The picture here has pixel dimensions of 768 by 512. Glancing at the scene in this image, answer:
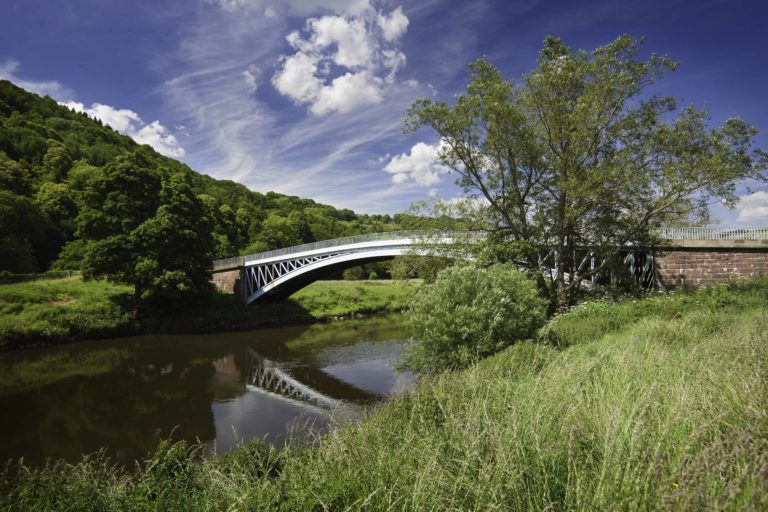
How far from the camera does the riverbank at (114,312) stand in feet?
77.9

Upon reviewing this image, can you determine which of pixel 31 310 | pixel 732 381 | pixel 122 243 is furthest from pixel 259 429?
pixel 31 310

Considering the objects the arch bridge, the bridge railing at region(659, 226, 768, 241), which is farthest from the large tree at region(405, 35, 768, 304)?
the arch bridge

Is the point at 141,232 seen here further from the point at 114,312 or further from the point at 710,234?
the point at 710,234

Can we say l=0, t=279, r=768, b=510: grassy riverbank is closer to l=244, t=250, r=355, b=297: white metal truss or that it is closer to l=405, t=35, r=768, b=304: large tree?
l=405, t=35, r=768, b=304: large tree

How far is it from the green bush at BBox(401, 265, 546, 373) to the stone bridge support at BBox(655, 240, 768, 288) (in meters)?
9.97

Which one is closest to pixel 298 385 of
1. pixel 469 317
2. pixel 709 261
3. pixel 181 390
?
pixel 181 390

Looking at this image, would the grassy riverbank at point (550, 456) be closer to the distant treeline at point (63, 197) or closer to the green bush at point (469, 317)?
the green bush at point (469, 317)

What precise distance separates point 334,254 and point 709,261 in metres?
22.6

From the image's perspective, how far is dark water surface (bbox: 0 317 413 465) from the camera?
37.8 ft

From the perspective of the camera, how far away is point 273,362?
21.2m

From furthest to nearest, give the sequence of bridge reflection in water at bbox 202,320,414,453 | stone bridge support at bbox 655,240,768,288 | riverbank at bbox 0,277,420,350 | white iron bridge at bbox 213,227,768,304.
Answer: riverbank at bbox 0,277,420,350, white iron bridge at bbox 213,227,768,304, stone bridge support at bbox 655,240,768,288, bridge reflection in water at bbox 202,320,414,453

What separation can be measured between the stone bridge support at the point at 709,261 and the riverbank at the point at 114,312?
11.0 meters

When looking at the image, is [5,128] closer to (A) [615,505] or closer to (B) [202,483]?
(B) [202,483]

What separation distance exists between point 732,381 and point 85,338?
3088 centimetres
